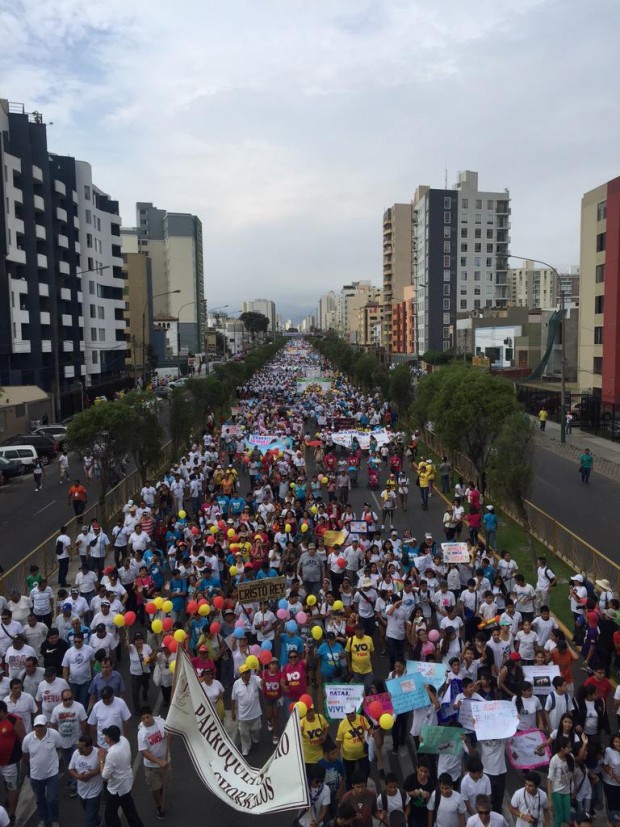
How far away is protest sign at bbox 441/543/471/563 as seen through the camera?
44.8 feet

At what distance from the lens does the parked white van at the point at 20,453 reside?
31.2m

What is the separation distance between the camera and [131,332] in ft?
313

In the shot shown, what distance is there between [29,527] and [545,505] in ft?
53.9

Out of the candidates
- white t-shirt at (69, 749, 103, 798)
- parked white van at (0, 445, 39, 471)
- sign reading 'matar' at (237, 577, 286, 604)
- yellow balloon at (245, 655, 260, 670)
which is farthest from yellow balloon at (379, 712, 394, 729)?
parked white van at (0, 445, 39, 471)

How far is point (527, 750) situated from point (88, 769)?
15.3 feet

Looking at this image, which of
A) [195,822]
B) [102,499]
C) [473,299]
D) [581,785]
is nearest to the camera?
[581,785]

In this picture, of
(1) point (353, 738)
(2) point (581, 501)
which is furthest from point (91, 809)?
(2) point (581, 501)

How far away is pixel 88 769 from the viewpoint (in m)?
7.21

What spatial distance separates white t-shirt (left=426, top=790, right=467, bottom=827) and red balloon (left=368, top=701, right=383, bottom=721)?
159cm

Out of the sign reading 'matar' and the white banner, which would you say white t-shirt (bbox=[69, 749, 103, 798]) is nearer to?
the white banner

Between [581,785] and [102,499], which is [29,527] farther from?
[581,785]

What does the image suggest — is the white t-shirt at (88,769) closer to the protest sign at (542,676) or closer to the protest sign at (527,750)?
the protest sign at (527,750)

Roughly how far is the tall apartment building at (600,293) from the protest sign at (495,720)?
36765 mm

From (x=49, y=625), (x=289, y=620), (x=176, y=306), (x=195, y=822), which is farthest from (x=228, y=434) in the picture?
(x=176, y=306)
